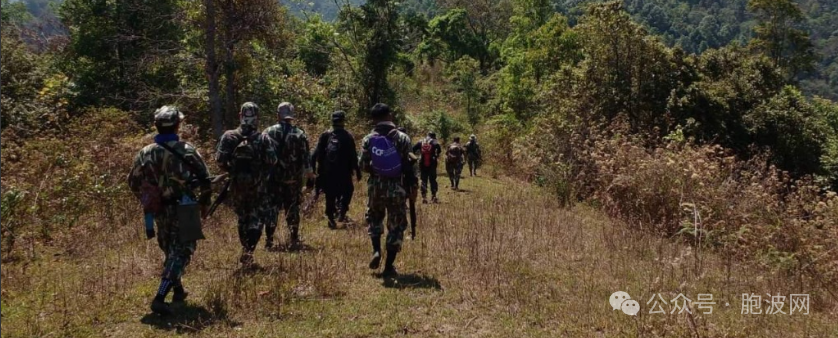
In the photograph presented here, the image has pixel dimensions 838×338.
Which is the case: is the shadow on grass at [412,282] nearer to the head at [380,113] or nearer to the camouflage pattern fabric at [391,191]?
the camouflage pattern fabric at [391,191]

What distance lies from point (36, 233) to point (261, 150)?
407 cm

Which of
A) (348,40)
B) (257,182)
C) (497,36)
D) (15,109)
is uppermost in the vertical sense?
(497,36)

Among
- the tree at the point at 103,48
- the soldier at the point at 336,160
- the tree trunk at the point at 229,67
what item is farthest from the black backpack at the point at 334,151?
the tree at the point at 103,48

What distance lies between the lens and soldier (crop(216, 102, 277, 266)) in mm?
6246

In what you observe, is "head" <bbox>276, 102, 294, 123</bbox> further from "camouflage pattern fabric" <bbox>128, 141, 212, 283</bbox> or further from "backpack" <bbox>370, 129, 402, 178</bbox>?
"camouflage pattern fabric" <bbox>128, 141, 212, 283</bbox>

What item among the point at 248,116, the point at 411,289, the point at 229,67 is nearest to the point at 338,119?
the point at 248,116

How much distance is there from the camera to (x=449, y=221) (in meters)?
9.66

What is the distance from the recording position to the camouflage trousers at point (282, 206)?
669cm

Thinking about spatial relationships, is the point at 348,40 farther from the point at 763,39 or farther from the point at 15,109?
the point at 763,39

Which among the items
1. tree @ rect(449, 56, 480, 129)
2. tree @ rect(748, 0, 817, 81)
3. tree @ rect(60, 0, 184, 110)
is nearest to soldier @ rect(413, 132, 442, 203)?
tree @ rect(60, 0, 184, 110)

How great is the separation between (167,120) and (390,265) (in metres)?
2.85

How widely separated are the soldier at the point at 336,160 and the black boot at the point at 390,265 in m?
2.39

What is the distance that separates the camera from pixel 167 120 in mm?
4973

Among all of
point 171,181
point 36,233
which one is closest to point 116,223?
point 36,233
